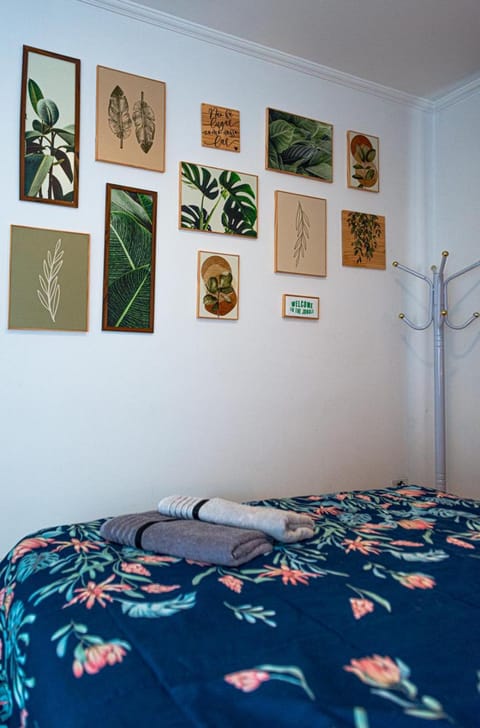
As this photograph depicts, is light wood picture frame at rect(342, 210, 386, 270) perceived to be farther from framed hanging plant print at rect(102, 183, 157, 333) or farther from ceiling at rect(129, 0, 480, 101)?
framed hanging plant print at rect(102, 183, 157, 333)

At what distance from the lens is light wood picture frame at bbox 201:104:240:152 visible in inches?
107

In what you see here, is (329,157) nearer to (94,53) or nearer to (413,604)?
(94,53)

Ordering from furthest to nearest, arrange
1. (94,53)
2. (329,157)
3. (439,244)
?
(439,244) → (329,157) → (94,53)

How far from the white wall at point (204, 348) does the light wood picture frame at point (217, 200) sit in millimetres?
44

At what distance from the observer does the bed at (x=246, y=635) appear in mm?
788

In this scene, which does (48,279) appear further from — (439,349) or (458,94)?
(458,94)

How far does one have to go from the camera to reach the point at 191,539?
4.60 feet

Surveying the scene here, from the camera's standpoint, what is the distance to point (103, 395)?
8.08ft

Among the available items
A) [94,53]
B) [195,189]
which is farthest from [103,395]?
[94,53]

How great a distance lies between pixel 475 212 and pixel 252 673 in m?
2.92

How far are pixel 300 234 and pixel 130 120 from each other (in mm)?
1005

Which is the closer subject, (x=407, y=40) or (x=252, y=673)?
(x=252, y=673)

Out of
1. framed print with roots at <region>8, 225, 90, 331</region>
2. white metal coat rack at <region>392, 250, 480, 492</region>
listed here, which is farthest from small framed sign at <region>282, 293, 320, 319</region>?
framed print with roots at <region>8, 225, 90, 331</region>

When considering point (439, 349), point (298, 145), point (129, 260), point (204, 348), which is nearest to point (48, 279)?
point (129, 260)
